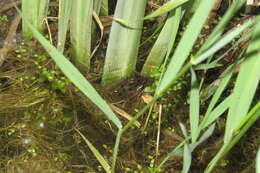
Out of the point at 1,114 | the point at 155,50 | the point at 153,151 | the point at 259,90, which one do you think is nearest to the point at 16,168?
the point at 1,114

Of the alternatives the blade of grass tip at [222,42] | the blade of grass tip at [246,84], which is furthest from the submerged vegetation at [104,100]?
the blade of grass tip at [222,42]

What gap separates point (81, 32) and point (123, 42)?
206 mm

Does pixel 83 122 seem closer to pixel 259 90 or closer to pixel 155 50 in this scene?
pixel 155 50

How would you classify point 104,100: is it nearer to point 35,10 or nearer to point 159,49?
point 159,49

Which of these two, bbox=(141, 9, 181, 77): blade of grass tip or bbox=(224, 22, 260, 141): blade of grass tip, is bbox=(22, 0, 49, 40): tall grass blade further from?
bbox=(224, 22, 260, 141): blade of grass tip

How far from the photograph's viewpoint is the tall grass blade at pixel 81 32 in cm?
172

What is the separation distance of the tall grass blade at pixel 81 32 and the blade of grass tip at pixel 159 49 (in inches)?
11.3

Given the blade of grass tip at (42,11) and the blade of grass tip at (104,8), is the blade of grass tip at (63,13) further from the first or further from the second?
the blade of grass tip at (104,8)

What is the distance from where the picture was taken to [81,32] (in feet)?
5.91

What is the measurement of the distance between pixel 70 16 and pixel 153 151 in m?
0.71

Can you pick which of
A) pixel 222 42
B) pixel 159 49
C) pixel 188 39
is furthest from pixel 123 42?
pixel 222 42

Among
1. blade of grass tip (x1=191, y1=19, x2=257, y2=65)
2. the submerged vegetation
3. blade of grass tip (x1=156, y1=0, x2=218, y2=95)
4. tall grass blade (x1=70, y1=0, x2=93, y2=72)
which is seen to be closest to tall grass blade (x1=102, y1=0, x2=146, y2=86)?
the submerged vegetation

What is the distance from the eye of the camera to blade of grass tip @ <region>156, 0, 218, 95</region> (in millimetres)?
866

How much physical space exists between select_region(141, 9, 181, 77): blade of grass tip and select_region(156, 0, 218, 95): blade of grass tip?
738 millimetres
